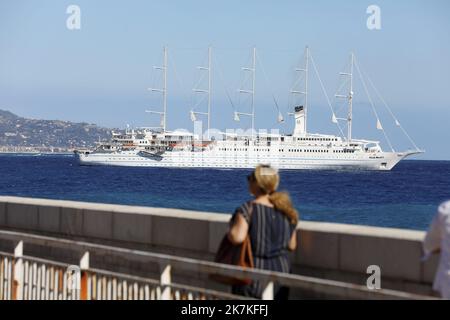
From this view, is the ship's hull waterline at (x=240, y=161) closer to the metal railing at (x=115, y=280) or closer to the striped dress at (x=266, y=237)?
the metal railing at (x=115, y=280)

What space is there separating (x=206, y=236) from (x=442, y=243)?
291 cm

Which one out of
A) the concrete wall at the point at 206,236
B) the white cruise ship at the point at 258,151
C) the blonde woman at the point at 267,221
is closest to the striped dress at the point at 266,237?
the blonde woman at the point at 267,221

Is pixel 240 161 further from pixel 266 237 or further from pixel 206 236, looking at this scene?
pixel 266 237

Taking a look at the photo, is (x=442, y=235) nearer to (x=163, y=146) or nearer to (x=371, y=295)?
(x=371, y=295)

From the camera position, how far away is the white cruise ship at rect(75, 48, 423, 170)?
142250 millimetres

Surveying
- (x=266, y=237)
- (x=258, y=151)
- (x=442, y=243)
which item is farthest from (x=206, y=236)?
(x=258, y=151)

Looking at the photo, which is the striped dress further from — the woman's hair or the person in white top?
the person in white top

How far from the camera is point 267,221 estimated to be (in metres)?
5.58

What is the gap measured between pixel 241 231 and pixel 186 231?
6.45ft

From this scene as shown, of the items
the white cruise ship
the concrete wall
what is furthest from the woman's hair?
the white cruise ship

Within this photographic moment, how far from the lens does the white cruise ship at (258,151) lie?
467 feet
